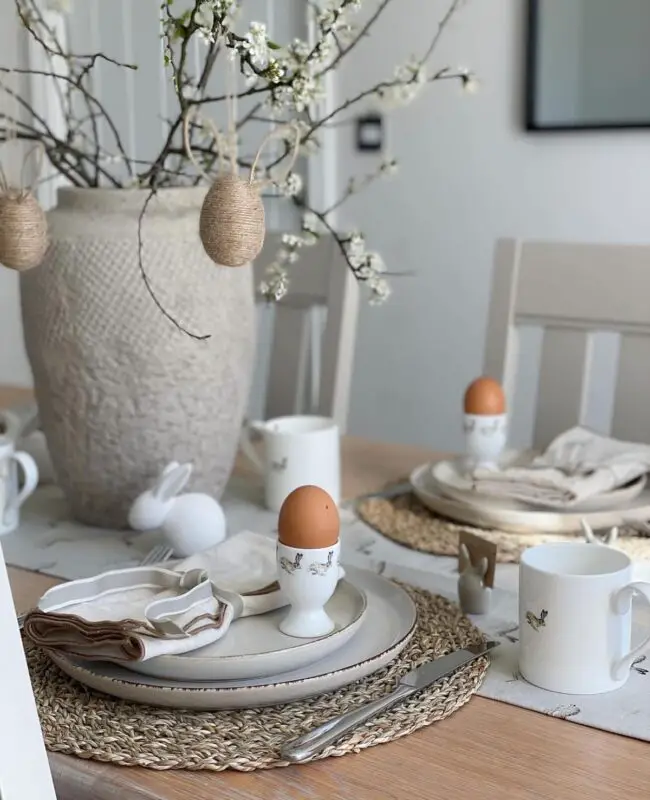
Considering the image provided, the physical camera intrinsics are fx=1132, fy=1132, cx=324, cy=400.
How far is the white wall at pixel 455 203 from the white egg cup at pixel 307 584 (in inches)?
69.4

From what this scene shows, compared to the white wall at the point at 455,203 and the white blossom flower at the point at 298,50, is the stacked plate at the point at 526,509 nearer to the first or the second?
the white blossom flower at the point at 298,50

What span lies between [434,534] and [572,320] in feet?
1.65

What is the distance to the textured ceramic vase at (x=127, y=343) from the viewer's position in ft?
3.94

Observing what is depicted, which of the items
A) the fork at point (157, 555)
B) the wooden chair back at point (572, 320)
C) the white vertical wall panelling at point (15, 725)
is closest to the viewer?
the white vertical wall panelling at point (15, 725)

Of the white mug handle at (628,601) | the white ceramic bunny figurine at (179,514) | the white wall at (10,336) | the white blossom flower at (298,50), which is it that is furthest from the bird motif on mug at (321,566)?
the white wall at (10,336)

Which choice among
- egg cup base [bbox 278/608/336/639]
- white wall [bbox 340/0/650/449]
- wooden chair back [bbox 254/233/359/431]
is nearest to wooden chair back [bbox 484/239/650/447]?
wooden chair back [bbox 254/233/359/431]

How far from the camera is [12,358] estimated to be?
3451 millimetres

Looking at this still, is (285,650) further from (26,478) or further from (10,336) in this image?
(10,336)

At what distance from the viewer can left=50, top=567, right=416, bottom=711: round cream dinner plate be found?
0.82 metres

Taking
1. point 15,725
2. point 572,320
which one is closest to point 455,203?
point 572,320

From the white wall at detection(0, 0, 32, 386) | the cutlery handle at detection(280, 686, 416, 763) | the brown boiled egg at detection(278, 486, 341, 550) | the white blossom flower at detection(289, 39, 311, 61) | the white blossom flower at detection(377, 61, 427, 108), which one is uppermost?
the white blossom flower at detection(289, 39, 311, 61)

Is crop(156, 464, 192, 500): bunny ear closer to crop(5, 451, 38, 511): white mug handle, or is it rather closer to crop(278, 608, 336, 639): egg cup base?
crop(5, 451, 38, 511): white mug handle

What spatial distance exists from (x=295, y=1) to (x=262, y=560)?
6.68ft

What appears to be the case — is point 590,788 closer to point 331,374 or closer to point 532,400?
point 331,374
